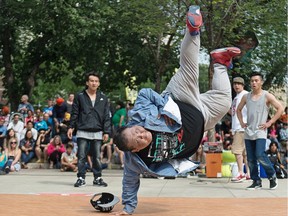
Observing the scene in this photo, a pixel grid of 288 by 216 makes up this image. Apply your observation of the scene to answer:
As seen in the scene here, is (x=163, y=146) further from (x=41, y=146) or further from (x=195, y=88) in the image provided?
(x=41, y=146)

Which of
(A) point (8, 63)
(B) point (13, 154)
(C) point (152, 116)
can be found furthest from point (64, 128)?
(C) point (152, 116)

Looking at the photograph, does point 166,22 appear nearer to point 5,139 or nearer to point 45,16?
point 5,139

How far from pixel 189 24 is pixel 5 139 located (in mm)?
10046

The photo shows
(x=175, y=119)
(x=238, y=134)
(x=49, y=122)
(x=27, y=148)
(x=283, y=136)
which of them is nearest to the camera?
(x=175, y=119)

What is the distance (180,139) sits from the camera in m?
6.20

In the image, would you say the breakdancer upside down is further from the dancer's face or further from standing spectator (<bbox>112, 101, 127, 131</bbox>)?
standing spectator (<bbox>112, 101, 127, 131</bbox>)

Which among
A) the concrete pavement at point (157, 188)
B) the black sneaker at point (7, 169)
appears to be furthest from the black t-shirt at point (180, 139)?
the black sneaker at point (7, 169)

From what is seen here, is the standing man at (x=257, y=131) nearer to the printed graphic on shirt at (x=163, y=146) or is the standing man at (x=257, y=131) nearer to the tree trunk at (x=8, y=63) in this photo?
the printed graphic on shirt at (x=163, y=146)

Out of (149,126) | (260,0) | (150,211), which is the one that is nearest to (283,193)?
(150,211)

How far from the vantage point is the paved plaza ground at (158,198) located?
22.5ft

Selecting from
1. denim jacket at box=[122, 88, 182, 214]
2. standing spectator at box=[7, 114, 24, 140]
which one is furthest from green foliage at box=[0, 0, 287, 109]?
denim jacket at box=[122, 88, 182, 214]

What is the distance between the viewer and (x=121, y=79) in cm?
2586

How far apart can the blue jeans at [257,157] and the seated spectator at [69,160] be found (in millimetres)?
5981

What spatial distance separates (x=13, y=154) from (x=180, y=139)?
29.7 feet
